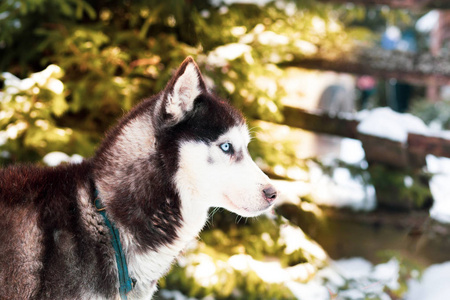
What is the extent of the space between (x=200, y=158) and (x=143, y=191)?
1.03ft

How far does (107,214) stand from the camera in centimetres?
212

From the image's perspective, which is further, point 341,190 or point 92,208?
point 341,190

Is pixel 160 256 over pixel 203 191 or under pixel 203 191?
under

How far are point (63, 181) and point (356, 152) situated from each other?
5703mm

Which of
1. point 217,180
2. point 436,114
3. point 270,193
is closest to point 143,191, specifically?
point 217,180

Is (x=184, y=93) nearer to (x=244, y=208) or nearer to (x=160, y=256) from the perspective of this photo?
(x=244, y=208)

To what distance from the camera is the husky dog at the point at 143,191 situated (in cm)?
200

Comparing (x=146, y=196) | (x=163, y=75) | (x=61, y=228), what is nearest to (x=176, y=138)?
(x=146, y=196)

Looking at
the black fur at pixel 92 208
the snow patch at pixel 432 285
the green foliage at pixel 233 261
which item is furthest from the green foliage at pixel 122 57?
the snow patch at pixel 432 285

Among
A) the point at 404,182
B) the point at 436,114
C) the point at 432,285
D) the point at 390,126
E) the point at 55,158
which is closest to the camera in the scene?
the point at 55,158

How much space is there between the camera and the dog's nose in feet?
7.07

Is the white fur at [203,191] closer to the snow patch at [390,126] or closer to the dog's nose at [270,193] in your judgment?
the dog's nose at [270,193]

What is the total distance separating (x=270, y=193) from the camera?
2.16 metres

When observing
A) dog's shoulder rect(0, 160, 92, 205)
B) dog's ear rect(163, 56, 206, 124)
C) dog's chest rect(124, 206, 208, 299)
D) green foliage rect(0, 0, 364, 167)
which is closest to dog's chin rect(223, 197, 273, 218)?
dog's chest rect(124, 206, 208, 299)
